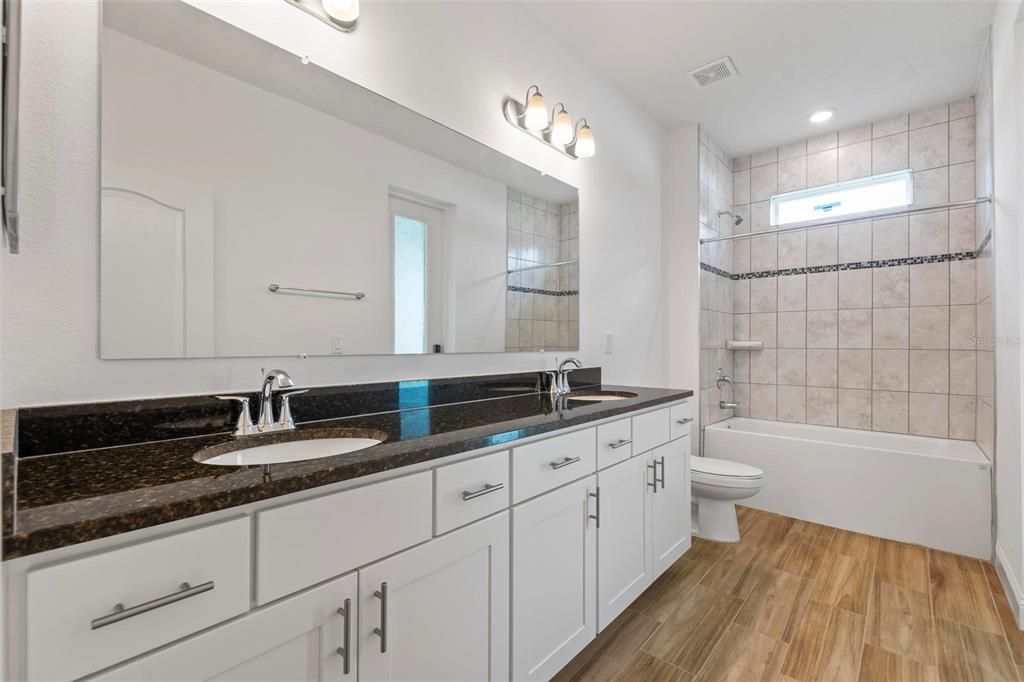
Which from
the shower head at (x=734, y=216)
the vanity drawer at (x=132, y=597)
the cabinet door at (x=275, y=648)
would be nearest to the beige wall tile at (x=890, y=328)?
the shower head at (x=734, y=216)

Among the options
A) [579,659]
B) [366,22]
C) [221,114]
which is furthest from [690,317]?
[221,114]

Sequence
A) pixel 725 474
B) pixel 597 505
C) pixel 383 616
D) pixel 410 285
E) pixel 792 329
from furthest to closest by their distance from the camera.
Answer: pixel 792 329 → pixel 725 474 → pixel 410 285 → pixel 597 505 → pixel 383 616

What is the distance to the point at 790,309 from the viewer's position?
11.6ft

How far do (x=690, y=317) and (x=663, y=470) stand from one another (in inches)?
58.7

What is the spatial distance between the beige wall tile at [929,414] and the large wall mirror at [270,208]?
2.96 metres

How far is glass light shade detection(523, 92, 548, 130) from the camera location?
2051 mm

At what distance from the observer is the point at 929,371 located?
3016 millimetres

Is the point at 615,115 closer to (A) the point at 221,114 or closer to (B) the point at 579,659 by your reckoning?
(A) the point at 221,114

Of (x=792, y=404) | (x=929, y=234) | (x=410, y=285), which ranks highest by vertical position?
(x=929, y=234)

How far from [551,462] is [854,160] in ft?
11.2

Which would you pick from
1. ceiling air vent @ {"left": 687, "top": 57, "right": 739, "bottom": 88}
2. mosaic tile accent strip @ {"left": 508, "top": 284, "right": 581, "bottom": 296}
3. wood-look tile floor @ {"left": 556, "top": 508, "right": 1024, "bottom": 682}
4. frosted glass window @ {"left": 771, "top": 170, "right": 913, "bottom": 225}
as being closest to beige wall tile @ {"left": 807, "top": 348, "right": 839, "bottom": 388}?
frosted glass window @ {"left": 771, "top": 170, "right": 913, "bottom": 225}

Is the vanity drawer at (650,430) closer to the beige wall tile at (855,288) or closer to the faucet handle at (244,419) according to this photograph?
the faucet handle at (244,419)

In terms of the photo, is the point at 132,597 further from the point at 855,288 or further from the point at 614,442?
the point at 855,288

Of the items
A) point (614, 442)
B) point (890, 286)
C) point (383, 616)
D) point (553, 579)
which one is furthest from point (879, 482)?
point (383, 616)
